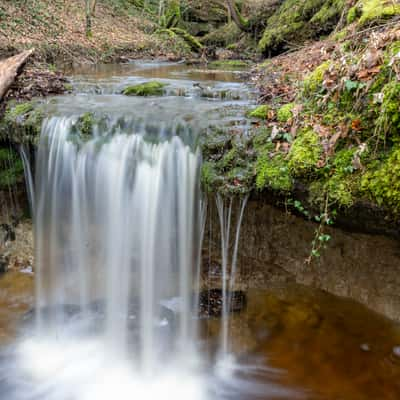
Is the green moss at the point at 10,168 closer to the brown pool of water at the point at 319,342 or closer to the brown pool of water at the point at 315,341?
the brown pool of water at the point at 315,341

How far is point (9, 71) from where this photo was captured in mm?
5914

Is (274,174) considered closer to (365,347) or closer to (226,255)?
(226,255)

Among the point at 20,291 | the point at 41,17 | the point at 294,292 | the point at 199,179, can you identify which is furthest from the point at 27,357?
the point at 41,17

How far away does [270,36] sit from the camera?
12016mm

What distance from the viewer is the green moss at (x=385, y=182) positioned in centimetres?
303

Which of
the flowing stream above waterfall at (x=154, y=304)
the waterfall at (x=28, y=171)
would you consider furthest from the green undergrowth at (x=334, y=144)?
the waterfall at (x=28, y=171)

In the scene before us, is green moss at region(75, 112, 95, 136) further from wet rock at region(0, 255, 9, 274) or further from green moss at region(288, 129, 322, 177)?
green moss at region(288, 129, 322, 177)

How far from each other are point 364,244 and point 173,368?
2498mm

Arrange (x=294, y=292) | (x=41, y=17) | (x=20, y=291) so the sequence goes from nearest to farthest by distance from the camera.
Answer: (x=294, y=292), (x=20, y=291), (x=41, y=17)

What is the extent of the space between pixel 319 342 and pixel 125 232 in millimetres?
2550

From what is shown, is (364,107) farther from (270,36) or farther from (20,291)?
(270,36)

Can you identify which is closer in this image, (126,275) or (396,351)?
(396,351)

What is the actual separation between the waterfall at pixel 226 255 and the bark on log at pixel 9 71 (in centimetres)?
404

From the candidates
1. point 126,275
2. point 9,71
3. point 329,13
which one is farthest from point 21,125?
point 329,13
